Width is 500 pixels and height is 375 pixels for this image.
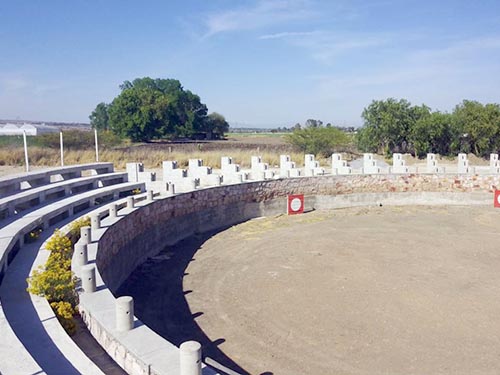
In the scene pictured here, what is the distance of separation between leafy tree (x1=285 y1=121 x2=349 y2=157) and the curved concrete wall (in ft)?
47.5

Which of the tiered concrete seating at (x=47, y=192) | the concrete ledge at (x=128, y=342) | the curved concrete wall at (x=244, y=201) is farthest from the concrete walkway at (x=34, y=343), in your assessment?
the tiered concrete seating at (x=47, y=192)

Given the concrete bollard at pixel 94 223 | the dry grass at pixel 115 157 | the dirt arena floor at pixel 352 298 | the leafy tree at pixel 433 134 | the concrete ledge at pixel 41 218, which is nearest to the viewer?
the dirt arena floor at pixel 352 298

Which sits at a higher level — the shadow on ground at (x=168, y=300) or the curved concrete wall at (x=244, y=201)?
the curved concrete wall at (x=244, y=201)

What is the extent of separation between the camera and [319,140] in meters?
36.0

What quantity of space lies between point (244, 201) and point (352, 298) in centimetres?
910

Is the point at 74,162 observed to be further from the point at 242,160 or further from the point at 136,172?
the point at 242,160

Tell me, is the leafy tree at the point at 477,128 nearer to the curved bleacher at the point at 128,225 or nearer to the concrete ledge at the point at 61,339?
the curved bleacher at the point at 128,225

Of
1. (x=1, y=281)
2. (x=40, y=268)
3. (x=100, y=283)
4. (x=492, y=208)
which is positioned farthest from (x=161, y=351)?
(x=492, y=208)

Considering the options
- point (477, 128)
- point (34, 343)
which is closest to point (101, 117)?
point (477, 128)

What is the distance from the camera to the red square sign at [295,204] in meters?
19.7

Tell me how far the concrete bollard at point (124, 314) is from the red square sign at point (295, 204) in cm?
1439

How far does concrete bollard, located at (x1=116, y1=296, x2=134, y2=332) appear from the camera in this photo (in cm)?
557

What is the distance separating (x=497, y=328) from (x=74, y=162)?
73.1 feet

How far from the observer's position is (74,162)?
81.6ft
